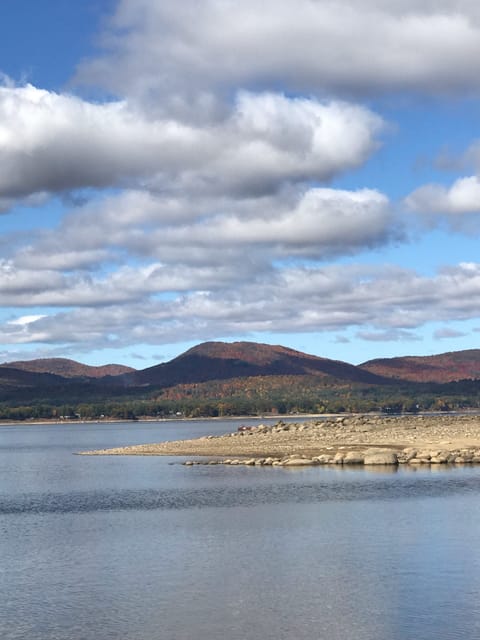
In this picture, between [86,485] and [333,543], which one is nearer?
[333,543]

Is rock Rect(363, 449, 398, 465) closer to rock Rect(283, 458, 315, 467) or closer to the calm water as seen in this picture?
rock Rect(283, 458, 315, 467)

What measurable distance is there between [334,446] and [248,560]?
68.1 m

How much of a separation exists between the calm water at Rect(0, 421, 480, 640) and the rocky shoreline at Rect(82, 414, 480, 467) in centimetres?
1394

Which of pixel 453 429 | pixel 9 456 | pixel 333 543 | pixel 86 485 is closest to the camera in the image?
pixel 333 543

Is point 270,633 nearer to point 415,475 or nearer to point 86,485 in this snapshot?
point 415,475

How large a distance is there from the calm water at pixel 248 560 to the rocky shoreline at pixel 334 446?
13937 mm

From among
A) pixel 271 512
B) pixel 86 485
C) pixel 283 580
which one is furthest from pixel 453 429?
pixel 283 580

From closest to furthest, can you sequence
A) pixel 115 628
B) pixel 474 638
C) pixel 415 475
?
1. pixel 474 638
2. pixel 115 628
3. pixel 415 475

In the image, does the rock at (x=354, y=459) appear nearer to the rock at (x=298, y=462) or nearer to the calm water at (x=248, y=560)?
the rock at (x=298, y=462)

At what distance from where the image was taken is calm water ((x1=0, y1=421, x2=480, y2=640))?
34.2m

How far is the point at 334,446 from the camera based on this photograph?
370 feet

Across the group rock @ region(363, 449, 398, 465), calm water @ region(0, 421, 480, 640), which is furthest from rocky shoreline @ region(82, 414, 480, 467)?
calm water @ region(0, 421, 480, 640)

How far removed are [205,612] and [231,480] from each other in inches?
1885

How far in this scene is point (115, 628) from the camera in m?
34.1
